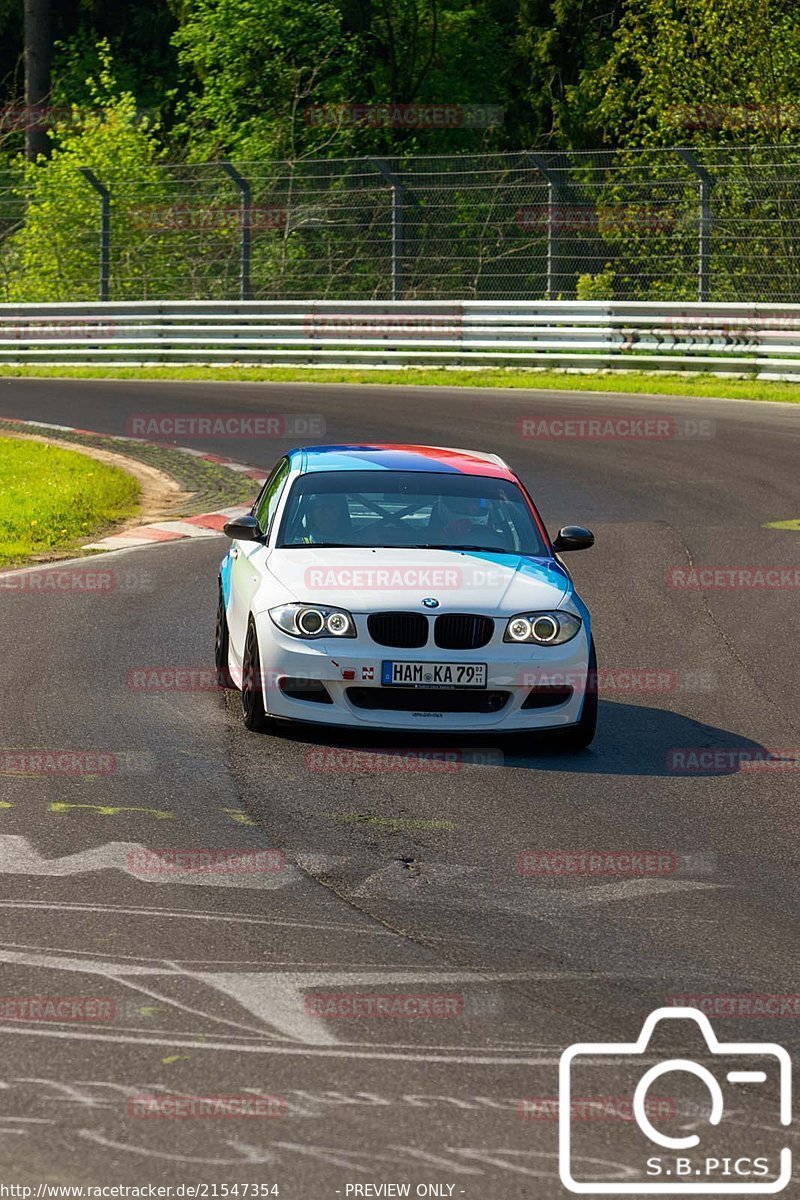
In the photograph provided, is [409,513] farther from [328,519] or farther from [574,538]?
[574,538]

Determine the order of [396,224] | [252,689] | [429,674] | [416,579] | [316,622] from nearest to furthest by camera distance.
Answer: [429,674]
[316,622]
[252,689]
[416,579]
[396,224]

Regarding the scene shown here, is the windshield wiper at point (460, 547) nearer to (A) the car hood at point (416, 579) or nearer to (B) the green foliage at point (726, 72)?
(A) the car hood at point (416, 579)

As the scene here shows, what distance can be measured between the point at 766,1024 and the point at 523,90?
48.8 m

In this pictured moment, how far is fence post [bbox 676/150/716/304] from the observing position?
2833 centimetres

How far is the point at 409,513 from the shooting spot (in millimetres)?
10023

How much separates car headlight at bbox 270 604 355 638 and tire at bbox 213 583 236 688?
3.81 ft

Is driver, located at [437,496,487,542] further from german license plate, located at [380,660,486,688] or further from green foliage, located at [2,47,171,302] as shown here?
green foliage, located at [2,47,171,302]

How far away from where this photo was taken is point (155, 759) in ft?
28.3

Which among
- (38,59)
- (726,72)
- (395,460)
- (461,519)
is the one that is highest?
(38,59)

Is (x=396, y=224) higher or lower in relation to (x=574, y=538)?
higher

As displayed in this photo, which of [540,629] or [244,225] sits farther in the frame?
[244,225]

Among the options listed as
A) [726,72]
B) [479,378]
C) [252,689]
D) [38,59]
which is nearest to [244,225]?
[479,378]

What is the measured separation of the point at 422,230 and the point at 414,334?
1.80 metres

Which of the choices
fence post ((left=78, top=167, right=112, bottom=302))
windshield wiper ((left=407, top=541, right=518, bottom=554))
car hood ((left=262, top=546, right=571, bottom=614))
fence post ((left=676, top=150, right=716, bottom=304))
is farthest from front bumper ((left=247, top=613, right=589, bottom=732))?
fence post ((left=78, top=167, right=112, bottom=302))
